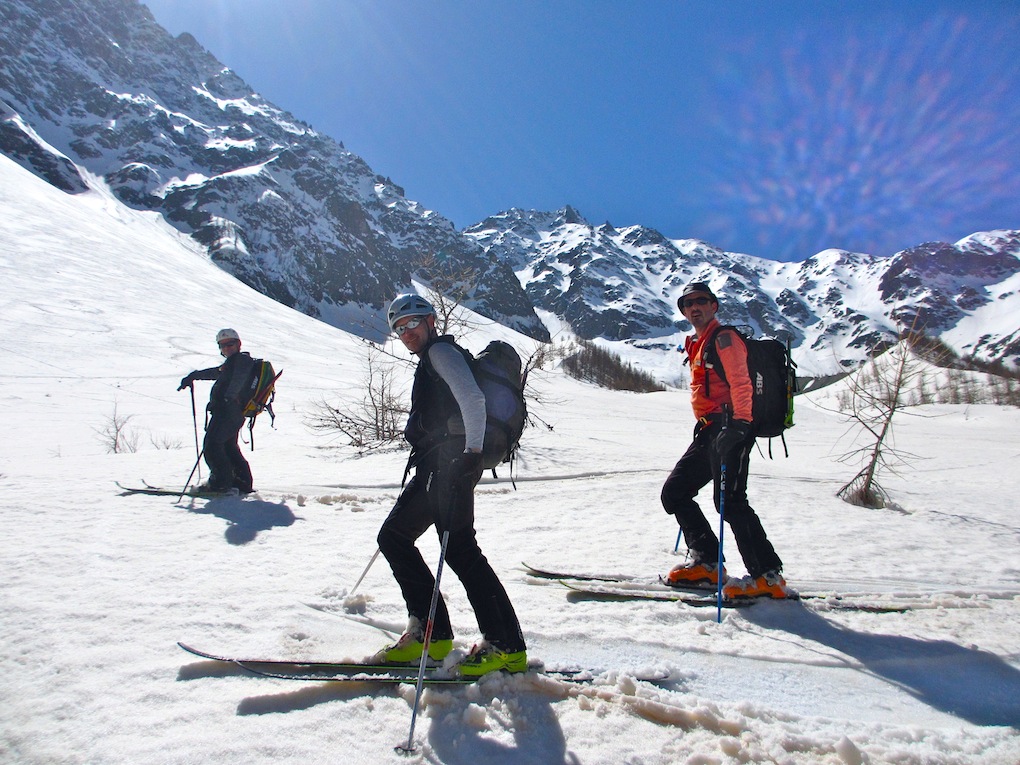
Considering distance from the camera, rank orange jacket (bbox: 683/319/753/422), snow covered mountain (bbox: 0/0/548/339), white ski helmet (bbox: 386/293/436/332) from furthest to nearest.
Answer: snow covered mountain (bbox: 0/0/548/339) → orange jacket (bbox: 683/319/753/422) → white ski helmet (bbox: 386/293/436/332)

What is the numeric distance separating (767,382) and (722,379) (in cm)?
33

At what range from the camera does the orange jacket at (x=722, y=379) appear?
370 centimetres

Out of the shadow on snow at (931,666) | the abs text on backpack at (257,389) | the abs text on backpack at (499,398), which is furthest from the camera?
the abs text on backpack at (257,389)

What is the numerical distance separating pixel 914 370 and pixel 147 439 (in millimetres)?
15026

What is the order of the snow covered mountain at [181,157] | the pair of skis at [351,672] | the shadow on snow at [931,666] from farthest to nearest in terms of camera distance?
Answer: the snow covered mountain at [181,157], the shadow on snow at [931,666], the pair of skis at [351,672]

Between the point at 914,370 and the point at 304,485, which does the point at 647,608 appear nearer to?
the point at 304,485

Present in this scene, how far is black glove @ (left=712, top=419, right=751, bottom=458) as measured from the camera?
3.58m

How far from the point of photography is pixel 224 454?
6.60m

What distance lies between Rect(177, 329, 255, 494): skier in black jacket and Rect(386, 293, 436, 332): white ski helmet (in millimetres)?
4224

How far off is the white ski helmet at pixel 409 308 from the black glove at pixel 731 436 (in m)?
2.07

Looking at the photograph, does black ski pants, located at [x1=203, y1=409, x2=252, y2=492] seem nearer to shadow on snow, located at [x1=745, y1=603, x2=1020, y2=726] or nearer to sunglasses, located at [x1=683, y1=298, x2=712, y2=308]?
sunglasses, located at [x1=683, y1=298, x2=712, y2=308]

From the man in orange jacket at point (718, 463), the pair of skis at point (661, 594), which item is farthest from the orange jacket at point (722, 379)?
the pair of skis at point (661, 594)

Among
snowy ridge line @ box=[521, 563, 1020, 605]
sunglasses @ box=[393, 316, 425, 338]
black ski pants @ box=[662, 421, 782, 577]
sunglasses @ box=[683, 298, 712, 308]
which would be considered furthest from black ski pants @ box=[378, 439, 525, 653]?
sunglasses @ box=[683, 298, 712, 308]

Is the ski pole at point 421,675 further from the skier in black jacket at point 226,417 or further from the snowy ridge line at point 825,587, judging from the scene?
the skier in black jacket at point 226,417
